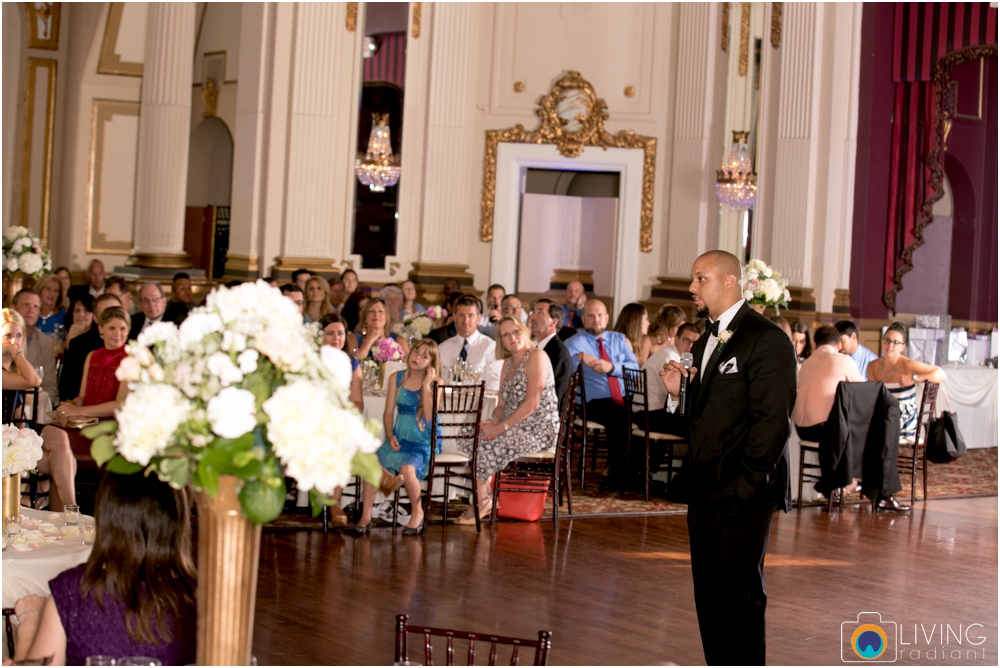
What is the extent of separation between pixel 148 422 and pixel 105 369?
4.47 m

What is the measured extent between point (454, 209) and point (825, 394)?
19.9 ft

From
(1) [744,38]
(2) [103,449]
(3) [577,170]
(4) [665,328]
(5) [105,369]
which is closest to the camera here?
(2) [103,449]

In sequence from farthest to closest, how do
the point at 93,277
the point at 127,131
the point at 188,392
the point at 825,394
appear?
the point at 127,131, the point at 93,277, the point at 825,394, the point at 188,392

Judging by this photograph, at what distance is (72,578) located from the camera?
237 cm

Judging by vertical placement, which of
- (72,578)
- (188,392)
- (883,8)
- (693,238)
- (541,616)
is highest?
(883,8)

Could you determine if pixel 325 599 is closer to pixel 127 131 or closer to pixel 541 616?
pixel 541 616

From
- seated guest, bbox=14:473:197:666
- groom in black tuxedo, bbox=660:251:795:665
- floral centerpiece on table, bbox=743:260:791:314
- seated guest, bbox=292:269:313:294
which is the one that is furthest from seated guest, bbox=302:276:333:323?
seated guest, bbox=14:473:197:666

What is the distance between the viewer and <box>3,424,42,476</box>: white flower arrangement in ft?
11.6

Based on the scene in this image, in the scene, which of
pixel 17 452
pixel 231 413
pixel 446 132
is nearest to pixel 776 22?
pixel 446 132

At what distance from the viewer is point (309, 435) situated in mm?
1819

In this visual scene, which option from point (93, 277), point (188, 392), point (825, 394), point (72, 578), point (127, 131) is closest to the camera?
point (188, 392)

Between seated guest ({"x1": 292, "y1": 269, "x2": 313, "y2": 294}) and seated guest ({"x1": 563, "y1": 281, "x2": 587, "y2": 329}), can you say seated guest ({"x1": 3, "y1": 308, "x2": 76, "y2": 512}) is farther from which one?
seated guest ({"x1": 563, "y1": 281, "x2": 587, "y2": 329})

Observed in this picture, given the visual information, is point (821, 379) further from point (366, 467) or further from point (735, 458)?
point (366, 467)

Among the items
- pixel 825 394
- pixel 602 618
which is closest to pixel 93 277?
pixel 825 394
